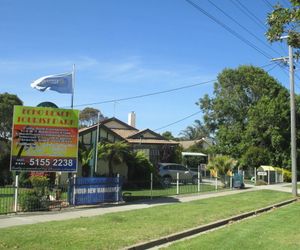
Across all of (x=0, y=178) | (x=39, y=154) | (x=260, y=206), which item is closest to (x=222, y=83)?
(x=0, y=178)

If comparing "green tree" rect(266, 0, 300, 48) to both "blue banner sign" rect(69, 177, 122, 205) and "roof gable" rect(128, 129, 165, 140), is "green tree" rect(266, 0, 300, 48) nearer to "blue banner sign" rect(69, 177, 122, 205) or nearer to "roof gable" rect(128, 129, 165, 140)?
"blue banner sign" rect(69, 177, 122, 205)

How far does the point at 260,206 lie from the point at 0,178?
1683cm

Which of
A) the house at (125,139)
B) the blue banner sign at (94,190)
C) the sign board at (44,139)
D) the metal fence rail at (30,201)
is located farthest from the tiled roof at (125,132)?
the metal fence rail at (30,201)

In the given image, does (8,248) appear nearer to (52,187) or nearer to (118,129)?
(52,187)

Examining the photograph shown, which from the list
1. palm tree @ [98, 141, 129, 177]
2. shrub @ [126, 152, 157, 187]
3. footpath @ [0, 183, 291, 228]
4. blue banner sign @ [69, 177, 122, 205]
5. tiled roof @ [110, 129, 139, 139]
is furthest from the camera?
tiled roof @ [110, 129, 139, 139]

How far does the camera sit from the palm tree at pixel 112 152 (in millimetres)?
31078

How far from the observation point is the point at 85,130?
3397 centimetres

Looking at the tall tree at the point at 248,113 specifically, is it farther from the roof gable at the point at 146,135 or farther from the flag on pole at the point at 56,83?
the flag on pole at the point at 56,83

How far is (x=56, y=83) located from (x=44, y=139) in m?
2.89

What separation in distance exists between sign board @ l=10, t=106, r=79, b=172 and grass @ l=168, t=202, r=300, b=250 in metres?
7.46

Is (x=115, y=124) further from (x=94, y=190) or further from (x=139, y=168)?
(x=94, y=190)

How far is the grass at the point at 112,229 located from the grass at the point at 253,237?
97cm

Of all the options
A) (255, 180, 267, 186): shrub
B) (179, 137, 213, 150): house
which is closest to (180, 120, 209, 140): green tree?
(179, 137, 213, 150): house

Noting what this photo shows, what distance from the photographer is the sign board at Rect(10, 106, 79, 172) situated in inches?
731
